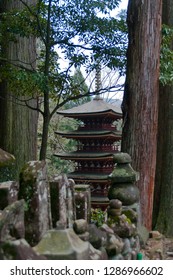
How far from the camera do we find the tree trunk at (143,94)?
4715 mm

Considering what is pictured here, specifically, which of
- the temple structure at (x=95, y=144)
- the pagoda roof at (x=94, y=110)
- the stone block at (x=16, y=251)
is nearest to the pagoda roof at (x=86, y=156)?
the temple structure at (x=95, y=144)

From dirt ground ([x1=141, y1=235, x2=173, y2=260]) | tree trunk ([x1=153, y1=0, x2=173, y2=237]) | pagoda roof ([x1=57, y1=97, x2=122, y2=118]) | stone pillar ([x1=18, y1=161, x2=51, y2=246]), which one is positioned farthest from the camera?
pagoda roof ([x1=57, y1=97, x2=122, y2=118])

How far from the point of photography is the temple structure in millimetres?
11000

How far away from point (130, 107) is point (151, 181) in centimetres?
98

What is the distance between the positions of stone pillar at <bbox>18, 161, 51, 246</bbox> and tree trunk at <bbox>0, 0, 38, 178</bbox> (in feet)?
16.8

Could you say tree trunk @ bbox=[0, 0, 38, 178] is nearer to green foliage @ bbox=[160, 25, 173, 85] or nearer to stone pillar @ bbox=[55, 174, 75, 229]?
green foliage @ bbox=[160, 25, 173, 85]

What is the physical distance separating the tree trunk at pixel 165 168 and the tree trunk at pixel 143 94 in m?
1.30

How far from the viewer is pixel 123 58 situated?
632 centimetres

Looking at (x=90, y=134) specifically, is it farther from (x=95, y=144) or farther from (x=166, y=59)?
(x=166, y=59)

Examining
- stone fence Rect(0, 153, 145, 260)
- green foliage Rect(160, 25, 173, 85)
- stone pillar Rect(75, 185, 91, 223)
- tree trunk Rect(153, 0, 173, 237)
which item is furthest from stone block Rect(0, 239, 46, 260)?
tree trunk Rect(153, 0, 173, 237)

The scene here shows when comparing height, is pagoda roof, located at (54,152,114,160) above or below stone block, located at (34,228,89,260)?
below

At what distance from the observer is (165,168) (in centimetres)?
615

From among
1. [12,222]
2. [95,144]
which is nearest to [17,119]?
[95,144]
